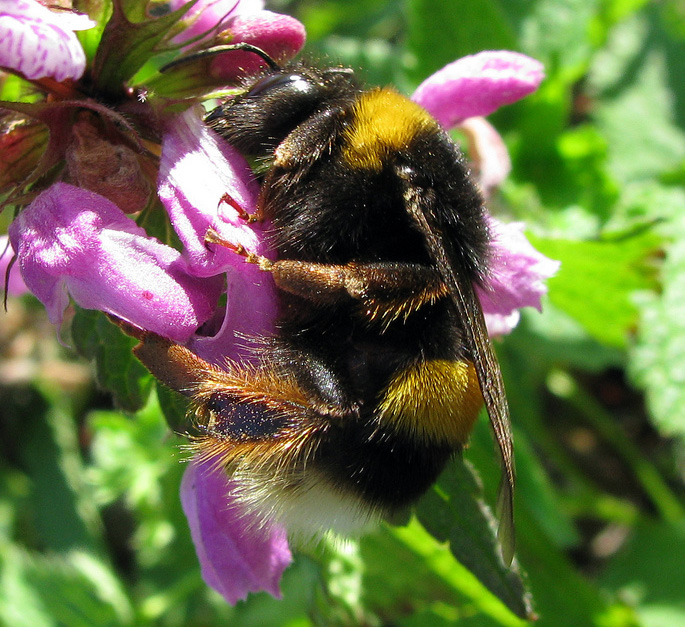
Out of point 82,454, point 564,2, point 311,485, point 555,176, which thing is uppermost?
point 311,485

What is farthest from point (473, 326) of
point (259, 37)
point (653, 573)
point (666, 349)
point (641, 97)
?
point (641, 97)

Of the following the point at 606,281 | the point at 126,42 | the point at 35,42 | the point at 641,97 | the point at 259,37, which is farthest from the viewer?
the point at 641,97

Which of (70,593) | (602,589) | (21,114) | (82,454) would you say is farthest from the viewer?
(82,454)

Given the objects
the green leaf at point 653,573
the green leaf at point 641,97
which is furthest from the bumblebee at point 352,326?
the green leaf at point 641,97

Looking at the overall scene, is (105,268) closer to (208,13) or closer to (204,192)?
(204,192)

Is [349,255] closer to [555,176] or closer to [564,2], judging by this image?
[555,176]

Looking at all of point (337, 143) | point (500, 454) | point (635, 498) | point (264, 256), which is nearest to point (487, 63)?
point (337, 143)
